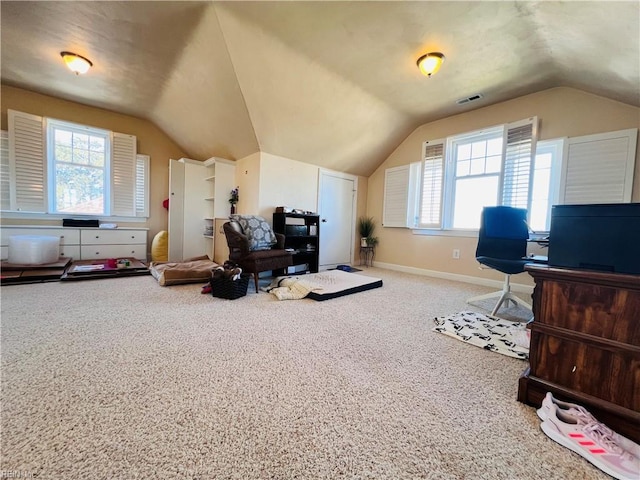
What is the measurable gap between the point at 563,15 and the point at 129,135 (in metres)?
6.08

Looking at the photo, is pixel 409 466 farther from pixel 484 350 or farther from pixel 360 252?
pixel 360 252

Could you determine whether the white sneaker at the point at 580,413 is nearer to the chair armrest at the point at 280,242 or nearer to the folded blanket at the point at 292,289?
the folded blanket at the point at 292,289

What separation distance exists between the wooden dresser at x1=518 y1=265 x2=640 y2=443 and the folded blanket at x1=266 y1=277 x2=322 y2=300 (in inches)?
76.0

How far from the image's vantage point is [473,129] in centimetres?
367

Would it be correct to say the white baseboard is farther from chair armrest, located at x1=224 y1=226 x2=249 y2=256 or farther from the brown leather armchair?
chair armrest, located at x1=224 y1=226 x2=249 y2=256

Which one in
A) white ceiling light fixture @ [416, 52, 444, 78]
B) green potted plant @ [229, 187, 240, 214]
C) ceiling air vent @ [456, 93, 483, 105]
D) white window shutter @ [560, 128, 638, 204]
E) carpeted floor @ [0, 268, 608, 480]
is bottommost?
carpeted floor @ [0, 268, 608, 480]

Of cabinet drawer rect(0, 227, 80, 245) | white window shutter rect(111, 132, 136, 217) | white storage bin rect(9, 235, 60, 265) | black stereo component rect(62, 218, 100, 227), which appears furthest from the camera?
white window shutter rect(111, 132, 136, 217)

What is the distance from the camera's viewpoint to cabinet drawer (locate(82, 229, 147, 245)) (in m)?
4.05

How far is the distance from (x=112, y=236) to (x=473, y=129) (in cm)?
622

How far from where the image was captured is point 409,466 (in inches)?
31.9

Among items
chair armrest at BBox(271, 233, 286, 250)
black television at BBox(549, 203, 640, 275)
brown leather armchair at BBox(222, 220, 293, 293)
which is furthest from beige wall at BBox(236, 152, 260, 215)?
black television at BBox(549, 203, 640, 275)

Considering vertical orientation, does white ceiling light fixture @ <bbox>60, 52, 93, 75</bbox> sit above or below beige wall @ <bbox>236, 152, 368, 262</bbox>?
above

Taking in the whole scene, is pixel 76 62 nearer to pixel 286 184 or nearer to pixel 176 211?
pixel 176 211

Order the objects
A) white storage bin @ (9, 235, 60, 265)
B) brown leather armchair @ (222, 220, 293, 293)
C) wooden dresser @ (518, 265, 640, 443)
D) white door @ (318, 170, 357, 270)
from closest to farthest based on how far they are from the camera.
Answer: wooden dresser @ (518, 265, 640, 443)
brown leather armchair @ (222, 220, 293, 293)
white storage bin @ (9, 235, 60, 265)
white door @ (318, 170, 357, 270)
